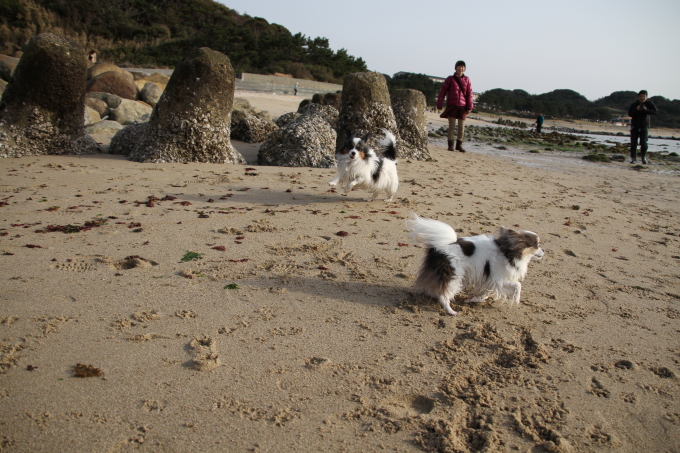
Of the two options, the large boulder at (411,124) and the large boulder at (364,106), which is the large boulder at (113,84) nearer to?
the large boulder at (411,124)

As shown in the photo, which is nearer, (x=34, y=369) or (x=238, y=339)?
(x=34, y=369)

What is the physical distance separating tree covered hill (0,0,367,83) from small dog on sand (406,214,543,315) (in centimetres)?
3451

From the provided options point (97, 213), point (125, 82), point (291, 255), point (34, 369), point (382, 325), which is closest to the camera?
point (34, 369)

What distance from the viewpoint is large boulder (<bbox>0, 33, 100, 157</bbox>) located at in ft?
25.4

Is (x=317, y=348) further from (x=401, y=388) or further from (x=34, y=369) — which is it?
(x=34, y=369)

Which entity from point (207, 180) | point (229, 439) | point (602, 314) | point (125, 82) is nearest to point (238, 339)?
point (229, 439)

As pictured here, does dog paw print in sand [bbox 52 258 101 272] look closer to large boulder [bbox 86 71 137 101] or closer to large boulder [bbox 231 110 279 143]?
large boulder [bbox 231 110 279 143]

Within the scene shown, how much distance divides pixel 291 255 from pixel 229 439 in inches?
87.9

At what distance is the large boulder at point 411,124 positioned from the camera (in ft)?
35.2

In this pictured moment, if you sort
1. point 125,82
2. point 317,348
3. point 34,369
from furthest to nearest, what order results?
point 125,82 → point 317,348 → point 34,369

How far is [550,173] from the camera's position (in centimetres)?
1038

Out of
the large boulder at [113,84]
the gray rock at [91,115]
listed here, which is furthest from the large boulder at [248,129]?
the large boulder at [113,84]

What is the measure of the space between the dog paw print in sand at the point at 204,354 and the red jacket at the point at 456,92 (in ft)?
32.8

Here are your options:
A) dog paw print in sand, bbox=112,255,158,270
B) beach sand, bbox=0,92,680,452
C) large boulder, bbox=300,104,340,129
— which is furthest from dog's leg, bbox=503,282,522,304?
large boulder, bbox=300,104,340,129
